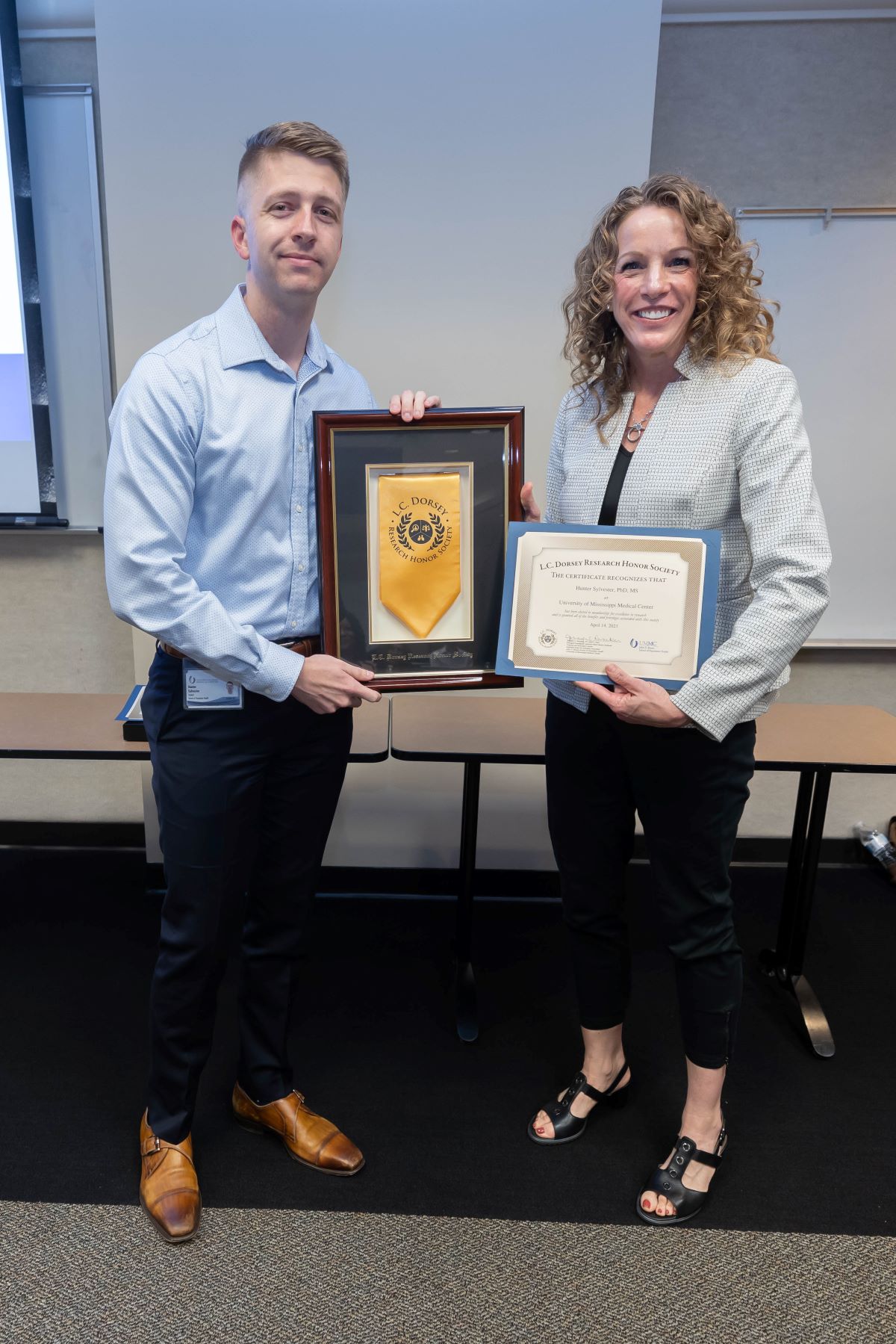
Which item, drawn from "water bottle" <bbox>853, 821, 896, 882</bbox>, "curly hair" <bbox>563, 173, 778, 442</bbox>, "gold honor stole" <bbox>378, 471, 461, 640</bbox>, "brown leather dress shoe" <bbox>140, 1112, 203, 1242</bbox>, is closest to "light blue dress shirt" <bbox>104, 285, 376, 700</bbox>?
"gold honor stole" <bbox>378, 471, 461, 640</bbox>

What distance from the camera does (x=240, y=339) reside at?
4.87ft

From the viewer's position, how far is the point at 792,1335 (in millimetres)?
1488

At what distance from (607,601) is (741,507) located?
256mm

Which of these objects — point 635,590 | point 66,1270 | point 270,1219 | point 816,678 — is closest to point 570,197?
point 635,590

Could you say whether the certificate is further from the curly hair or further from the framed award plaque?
the curly hair

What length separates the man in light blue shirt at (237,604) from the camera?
1.42 meters

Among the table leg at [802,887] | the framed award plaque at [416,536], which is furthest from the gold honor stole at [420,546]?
the table leg at [802,887]

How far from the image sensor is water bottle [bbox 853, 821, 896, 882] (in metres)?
3.10

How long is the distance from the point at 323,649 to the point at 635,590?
1.74 feet

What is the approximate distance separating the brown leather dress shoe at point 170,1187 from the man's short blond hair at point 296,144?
171 cm

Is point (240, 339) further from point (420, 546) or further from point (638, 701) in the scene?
point (638, 701)

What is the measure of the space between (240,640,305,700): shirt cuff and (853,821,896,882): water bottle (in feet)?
8.02

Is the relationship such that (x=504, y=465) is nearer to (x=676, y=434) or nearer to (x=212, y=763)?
(x=676, y=434)

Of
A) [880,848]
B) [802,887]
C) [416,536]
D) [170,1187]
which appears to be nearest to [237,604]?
[416,536]
